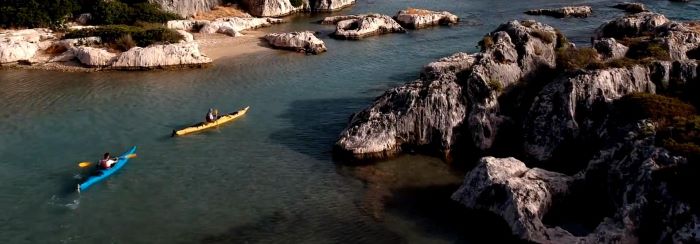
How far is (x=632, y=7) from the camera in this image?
85.0 metres

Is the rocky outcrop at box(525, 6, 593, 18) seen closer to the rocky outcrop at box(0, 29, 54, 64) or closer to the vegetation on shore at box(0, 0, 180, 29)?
the vegetation on shore at box(0, 0, 180, 29)

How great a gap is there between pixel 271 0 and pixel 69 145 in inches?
2068

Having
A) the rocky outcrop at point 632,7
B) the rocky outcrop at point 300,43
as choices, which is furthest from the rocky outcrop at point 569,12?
the rocky outcrop at point 300,43

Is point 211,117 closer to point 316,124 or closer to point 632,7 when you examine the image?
point 316,124

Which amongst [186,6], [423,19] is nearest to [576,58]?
[423,19]

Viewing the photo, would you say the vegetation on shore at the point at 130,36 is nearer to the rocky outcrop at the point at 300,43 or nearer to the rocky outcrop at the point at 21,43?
the rocky outcrop at the point at 21,43

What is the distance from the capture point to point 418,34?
74.3m

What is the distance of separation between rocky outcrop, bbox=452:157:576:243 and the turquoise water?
6.17 feet

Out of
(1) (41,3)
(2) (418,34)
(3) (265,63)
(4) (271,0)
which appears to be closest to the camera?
(3) (265,63)

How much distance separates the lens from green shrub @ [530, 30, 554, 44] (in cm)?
4662

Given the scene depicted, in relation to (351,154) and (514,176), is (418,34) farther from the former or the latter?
(514,176)

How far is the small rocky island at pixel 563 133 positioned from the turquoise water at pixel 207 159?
2.36m

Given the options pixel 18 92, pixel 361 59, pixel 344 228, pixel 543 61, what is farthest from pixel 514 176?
pixel 18 92

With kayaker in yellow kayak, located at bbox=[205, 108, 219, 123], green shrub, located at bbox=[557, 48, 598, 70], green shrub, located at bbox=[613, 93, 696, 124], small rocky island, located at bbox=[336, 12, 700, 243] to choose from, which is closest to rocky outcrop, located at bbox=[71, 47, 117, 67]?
kayaker in yellow kayak, located at bbox=[205, 108, 219, 123]
